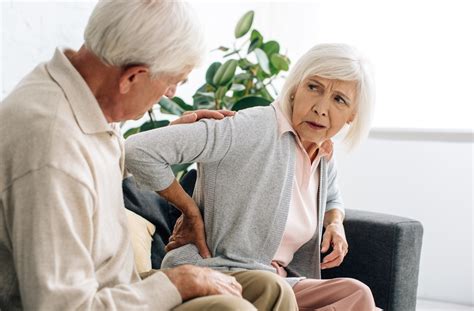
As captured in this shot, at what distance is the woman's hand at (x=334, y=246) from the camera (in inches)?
85.0

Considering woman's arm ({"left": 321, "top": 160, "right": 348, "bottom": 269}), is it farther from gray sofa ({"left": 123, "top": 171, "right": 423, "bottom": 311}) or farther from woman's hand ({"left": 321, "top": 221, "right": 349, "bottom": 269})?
gray sofa ({"left": 123, "top": 171, "right": 423, "bottom": 311})

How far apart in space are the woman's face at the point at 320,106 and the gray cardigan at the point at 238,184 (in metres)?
0.06

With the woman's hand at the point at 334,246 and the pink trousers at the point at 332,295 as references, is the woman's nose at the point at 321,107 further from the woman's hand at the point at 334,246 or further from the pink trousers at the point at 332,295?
the pink trousers at the point at 332,295

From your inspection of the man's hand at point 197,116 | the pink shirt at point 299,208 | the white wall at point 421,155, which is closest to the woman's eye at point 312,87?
the pink shirt at point 299,208

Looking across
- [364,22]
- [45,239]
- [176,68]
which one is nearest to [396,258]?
[176,68]

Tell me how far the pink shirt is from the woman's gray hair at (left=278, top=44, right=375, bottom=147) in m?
0.07

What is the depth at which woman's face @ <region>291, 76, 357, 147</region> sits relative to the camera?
210cm

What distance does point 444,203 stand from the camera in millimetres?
3939

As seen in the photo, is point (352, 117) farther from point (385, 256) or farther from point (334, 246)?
point (385, 256)

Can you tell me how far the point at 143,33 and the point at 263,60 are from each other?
7.21 ft

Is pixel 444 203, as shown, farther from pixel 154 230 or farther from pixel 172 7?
pixel 172 7

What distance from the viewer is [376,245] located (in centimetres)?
257

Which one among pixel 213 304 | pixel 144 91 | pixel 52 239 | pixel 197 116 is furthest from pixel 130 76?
pixel 197 116

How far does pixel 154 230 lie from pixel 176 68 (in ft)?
3.59
